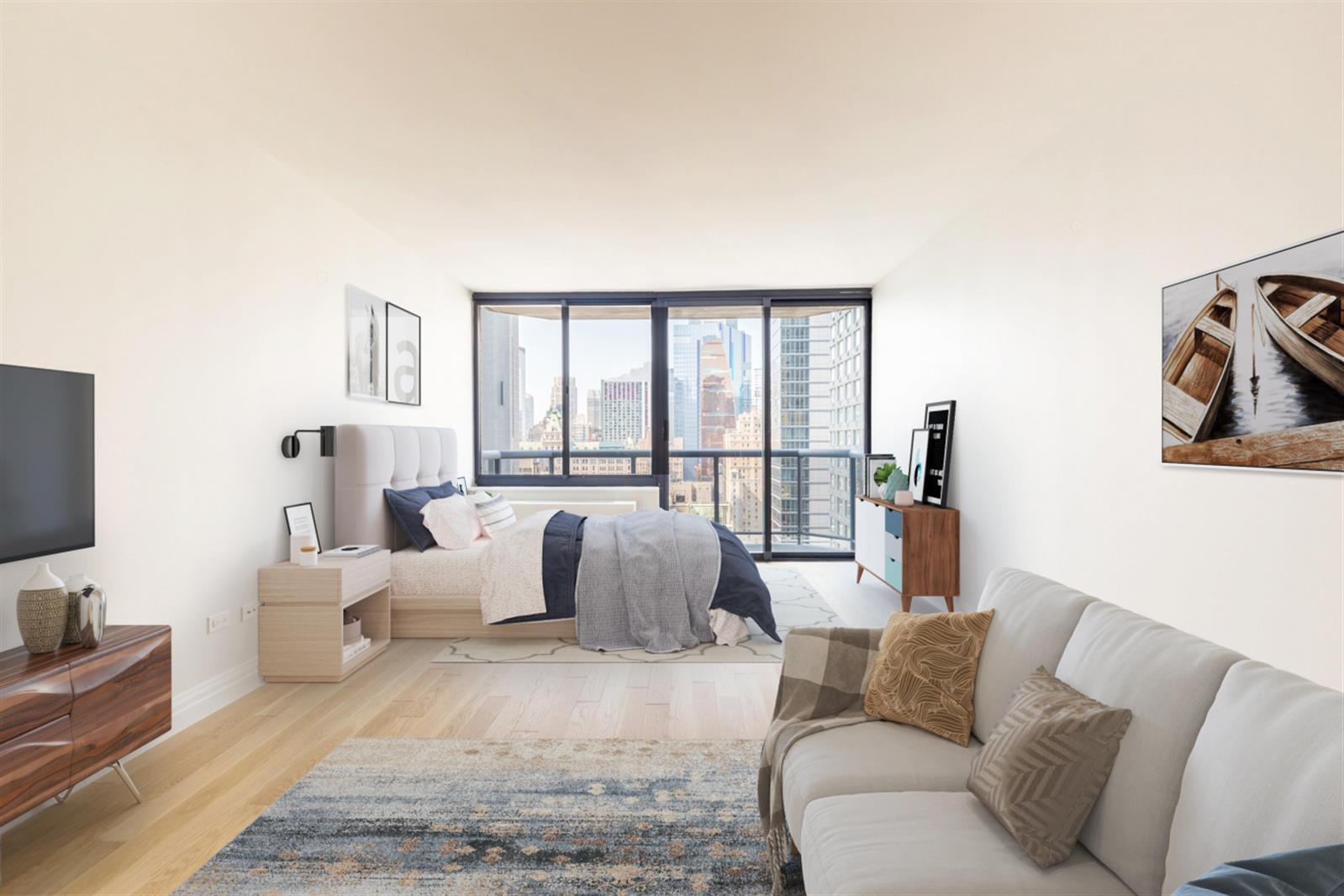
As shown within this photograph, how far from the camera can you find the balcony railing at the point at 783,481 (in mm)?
7070

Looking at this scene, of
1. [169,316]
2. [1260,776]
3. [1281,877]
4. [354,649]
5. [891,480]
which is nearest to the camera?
[1281,877]

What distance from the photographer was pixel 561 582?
427 centimetres

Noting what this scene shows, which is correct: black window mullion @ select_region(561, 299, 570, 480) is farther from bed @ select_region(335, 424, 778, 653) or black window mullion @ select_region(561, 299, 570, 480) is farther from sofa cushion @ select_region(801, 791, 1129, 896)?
sofa cushion @ select_region(801, 791, 1129, 896)

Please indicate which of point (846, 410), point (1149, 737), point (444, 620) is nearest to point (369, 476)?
point (444, 620)

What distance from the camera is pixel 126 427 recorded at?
2.72 m

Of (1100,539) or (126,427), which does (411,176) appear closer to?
(126,427)

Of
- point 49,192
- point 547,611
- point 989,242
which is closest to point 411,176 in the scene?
point 49,192

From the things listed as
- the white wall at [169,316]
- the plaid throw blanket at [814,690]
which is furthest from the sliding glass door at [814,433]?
the plaid throw blanket at [814,690]

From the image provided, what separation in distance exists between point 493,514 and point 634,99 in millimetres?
3206

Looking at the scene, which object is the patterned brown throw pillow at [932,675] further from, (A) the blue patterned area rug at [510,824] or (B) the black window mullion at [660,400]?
(B) the black window mullion at [660,400]

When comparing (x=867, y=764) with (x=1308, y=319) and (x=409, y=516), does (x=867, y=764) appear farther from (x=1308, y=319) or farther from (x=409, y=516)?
(x=409, y=516)

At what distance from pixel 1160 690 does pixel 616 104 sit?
9.37 ft

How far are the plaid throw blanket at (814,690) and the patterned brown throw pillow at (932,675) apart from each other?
74mm

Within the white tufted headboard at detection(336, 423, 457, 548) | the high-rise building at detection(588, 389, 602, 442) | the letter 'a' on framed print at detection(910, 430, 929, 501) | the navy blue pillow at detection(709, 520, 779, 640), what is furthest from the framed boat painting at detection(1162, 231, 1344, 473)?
the high-rise building at detection(588, 389, 602, 442)
